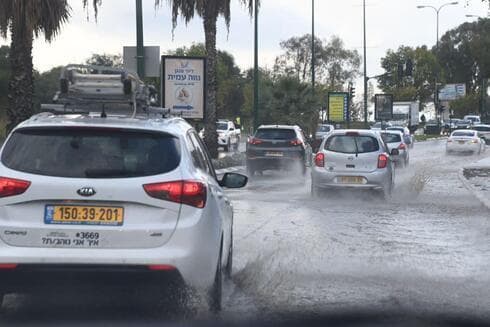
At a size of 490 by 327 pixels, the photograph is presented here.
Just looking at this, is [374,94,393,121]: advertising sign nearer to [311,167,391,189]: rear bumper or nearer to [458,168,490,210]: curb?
[458,168,490,210]: curb

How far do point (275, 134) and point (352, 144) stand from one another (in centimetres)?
924

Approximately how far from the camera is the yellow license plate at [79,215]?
6.60 meters

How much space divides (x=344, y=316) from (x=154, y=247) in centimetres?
199

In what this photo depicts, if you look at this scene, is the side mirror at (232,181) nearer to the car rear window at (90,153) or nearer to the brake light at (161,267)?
the car rear window at (90,153)

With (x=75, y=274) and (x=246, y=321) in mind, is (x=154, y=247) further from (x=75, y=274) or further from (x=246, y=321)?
(x=246, y=321)

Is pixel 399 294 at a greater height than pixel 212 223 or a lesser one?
lesser

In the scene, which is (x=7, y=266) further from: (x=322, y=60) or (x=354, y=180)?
(x=322, y=60)

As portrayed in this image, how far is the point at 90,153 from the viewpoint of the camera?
673 centimetres

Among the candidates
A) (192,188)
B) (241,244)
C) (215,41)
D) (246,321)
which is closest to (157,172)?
(192,188)

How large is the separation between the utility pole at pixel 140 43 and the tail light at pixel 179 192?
52.0 feet

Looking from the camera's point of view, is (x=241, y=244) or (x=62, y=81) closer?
(x=62, y=81)

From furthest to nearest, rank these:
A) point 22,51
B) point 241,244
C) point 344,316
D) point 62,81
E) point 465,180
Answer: point 465,180 → point 22,51 → point 241,244 → point 62,81 → point 344,316

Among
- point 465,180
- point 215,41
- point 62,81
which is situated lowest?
point 465,180

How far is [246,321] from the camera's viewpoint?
7.46 meters
